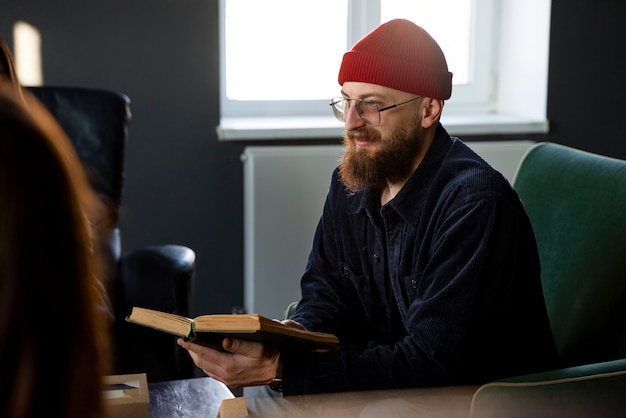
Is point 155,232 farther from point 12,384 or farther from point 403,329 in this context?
point 12,384

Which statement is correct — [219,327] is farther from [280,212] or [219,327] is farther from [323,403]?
[280,212]

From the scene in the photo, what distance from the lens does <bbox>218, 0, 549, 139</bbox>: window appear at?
10.9ft

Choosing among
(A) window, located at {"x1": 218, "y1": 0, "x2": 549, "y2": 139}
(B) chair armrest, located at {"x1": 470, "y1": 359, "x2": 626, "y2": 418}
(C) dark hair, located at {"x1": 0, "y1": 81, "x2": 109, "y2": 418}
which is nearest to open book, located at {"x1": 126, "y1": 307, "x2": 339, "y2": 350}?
(B) chair armrest, located at {"x1": 470, "y1": 359, "x2": 626, "y2": 418}

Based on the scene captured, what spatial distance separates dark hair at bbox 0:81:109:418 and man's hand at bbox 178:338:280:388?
1.13 m

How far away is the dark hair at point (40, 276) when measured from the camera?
0.59 m

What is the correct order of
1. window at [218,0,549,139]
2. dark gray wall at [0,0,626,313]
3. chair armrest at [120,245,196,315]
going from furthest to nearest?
window at [218,0,549,139]
dark gray wall at [0,0,626,313]
chair armrest at [120,245,196,315]

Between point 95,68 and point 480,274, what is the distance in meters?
1.73

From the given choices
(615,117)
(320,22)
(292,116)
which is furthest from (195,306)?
(615,117)

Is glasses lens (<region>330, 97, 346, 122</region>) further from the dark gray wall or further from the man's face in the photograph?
the dark gray wall

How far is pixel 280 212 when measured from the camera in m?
3.14

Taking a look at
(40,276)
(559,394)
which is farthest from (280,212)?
(40,276)

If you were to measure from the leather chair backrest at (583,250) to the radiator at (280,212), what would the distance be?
1.03 meters

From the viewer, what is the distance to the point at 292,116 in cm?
347

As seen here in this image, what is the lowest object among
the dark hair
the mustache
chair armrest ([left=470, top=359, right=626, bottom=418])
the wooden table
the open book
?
the wooden table
